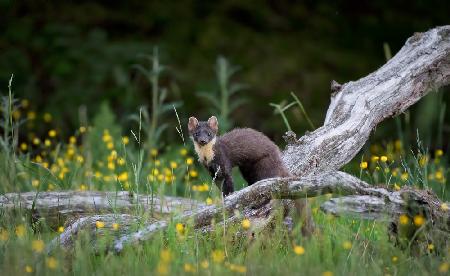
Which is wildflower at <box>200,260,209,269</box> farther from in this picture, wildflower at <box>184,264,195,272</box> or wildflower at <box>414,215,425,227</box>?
wildflower at <box>414,215,425,227</box>

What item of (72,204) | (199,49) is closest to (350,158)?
(72,204)

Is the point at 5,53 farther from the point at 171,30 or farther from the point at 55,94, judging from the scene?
the point at 171,30

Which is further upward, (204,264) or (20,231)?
(20,231)

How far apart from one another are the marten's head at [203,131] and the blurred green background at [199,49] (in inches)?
158

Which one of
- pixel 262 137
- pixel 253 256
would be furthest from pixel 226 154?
pixel 253 256

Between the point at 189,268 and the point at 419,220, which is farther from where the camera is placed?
the point at 419,220

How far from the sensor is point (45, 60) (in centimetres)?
1167

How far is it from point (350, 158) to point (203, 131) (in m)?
1.38

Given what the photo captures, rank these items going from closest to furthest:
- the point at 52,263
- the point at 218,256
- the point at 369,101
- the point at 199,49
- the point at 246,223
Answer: the point at 52,263 < the point at 218,256 < the point at 246,223 < the point at 369,101 < the point at 199,49

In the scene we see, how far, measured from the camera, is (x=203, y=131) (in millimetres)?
6973

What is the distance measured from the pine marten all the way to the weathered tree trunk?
227 millimetres

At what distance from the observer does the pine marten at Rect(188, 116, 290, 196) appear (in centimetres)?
660

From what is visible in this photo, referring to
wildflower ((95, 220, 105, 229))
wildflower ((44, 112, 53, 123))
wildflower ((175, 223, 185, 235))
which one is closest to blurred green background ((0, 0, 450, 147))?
wildflower ((44, 112, 53, 123))

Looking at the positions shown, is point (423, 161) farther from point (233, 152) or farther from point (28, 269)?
point (28, 269)
